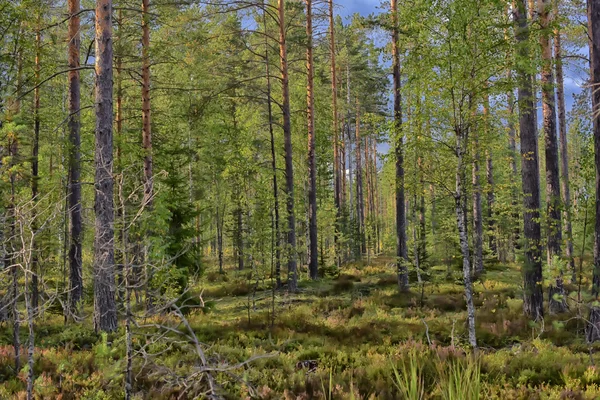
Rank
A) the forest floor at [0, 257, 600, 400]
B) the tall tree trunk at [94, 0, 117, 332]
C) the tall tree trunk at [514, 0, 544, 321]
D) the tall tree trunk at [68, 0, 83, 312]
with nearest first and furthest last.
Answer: the forest floor at [0, 257, 600, 400] → the tall tree trunk at [94, 0, 117, 332] → the tall tree trunk at [514, 0, 544, 321] → the tall tree trunk at [68, 0, 83, 312]

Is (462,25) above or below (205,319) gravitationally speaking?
above

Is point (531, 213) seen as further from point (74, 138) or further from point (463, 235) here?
point (74, 138)

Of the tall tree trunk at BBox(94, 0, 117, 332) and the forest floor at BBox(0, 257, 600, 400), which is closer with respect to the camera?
the forest floor at BBox(0, 257, 600, 400)

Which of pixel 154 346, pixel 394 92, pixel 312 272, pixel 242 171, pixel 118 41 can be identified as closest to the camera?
pixel 154 346

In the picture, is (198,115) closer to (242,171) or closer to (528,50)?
(242,171)

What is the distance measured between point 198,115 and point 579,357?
12.1 meters

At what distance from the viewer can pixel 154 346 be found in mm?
7781

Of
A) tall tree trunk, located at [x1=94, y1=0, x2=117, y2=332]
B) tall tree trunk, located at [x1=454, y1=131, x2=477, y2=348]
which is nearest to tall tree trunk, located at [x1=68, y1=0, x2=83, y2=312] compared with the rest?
tall tree trunk, located at [x1=94, y1=0, x2=117, y2=332]

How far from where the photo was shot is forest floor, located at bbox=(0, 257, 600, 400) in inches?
205

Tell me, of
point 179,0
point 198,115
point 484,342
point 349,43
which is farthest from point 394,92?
point 349,43

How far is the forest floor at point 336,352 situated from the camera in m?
5.21

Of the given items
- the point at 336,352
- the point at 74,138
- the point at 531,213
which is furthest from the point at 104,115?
the point at 531,213

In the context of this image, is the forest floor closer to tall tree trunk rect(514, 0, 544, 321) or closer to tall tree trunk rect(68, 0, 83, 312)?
tall tree trunk rect(514, 0, 544, 321)

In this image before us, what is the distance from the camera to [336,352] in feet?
25.9
